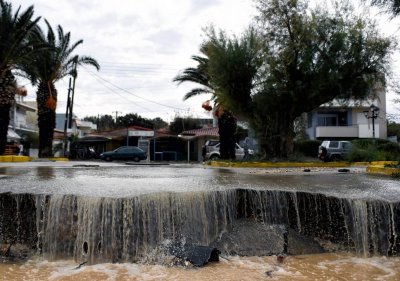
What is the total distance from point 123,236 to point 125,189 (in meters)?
1.50

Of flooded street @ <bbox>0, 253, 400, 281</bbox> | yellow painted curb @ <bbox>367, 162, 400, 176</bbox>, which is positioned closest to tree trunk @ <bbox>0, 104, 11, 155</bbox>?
yellow painted curb @ <bbox>367, 162, 400, 176</bbox>

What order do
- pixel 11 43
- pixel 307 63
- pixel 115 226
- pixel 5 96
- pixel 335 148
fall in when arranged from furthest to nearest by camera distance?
pixel 335 148 → pixel 5 96 → pixel 11 43 → pixel 307 63 → pixel 115 226

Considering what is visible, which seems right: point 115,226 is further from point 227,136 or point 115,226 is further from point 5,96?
point 227,136

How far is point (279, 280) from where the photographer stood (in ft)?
18.7

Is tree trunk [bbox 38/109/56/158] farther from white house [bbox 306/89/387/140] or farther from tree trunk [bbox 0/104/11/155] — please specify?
white house [bbox 306/89/387/140]

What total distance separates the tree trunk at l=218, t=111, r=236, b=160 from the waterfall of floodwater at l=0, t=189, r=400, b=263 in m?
21.5

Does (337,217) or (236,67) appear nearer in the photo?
(337,217)

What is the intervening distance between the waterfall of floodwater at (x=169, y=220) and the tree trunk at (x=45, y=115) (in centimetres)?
2292

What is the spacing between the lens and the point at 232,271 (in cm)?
606

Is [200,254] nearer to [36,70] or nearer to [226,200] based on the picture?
[226,200]

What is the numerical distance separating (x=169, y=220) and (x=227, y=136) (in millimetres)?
22548

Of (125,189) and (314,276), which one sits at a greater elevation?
(125,189)

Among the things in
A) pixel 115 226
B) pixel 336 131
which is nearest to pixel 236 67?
pixel 115 226

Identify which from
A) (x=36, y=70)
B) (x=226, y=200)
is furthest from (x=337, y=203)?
(x=36, y=70)
